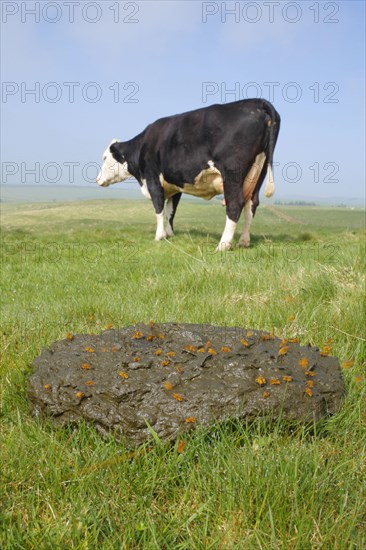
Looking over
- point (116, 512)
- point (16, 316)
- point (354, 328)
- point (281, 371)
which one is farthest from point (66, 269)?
point (116, 512)

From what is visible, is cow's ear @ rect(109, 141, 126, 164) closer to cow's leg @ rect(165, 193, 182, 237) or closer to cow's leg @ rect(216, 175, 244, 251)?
cow's leg @ rect(165, 193, 182, 237)

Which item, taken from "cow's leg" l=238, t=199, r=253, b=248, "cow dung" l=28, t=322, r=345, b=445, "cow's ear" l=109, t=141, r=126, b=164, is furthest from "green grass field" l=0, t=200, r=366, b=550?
"cow's ear" l=109, t=141, r=126, b=164

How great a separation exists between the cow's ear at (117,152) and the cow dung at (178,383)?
11.1 m

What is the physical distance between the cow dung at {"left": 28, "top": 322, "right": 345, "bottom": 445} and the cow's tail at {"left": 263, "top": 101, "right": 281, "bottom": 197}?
7.58 m

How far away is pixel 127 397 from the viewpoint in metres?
2.60

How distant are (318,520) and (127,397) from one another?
110cm

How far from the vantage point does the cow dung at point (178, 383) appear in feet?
8.23

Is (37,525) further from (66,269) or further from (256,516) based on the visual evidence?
(66,269)

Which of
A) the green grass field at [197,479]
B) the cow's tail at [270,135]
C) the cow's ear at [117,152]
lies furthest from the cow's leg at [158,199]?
the green grass field at [197,479]

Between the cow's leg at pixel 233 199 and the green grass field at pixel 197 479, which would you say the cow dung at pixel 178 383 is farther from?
the cow's leg at pixel 233 199

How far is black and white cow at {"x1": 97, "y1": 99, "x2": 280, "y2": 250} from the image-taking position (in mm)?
9781

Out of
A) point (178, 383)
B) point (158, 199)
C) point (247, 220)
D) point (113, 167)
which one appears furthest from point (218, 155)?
point (178, 383)

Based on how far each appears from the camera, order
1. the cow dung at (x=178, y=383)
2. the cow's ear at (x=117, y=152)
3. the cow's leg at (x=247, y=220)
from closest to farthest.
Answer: the cow dung at (x=178, y=383) → the cow's leg at (x=247, y=220) → the cow's ear at (x=117, y=152)

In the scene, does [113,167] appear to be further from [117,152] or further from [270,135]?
[270,135]
